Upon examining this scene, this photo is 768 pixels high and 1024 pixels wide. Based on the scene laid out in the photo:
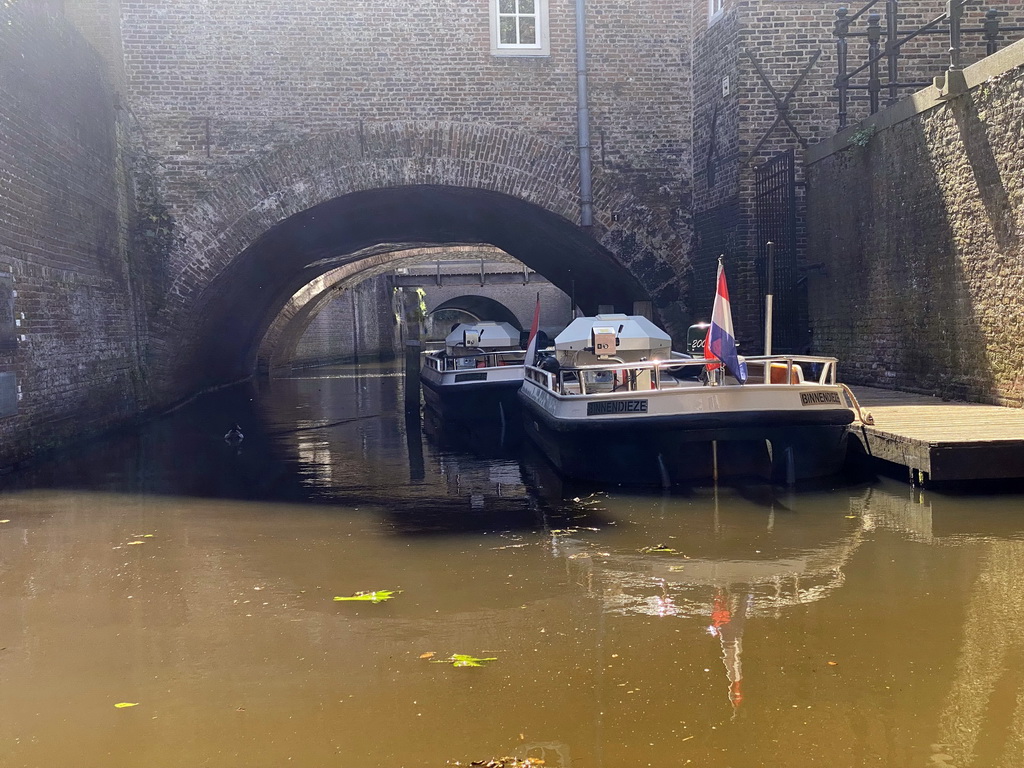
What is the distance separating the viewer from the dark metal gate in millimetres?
13742

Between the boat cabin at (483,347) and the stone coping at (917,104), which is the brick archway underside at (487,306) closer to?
the boat cabin at (483,347)

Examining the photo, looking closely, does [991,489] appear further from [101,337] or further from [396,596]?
[101,337]

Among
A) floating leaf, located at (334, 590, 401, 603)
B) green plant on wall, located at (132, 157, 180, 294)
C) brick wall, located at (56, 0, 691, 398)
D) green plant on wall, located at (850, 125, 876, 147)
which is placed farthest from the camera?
green plant on wall, located at (132, 157, 180, 294)

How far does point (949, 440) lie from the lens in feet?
25.5

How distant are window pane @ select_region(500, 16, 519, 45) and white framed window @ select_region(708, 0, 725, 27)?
2.74 meters

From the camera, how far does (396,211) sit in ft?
58.5

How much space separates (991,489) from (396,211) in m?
11.9

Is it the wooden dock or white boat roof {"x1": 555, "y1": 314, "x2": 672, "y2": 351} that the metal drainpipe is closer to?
white boat roof {"x1": 555, "y1": 314, "x2": 672, "y2": 351}

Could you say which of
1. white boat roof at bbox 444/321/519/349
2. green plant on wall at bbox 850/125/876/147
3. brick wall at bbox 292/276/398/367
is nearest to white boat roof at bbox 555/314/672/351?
green plant on wall at bbox 850/125/876/147

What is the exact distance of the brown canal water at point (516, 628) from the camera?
3744mm

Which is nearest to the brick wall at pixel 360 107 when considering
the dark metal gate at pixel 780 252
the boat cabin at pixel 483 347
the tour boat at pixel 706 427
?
the dark metal gate at pixel 780 252

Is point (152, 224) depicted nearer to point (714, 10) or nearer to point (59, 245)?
point (59, 245)

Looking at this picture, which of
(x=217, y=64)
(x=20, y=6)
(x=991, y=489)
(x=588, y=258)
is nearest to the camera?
(x=991, y=489)

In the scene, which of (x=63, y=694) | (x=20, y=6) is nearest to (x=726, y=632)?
(x=63, y=694)
